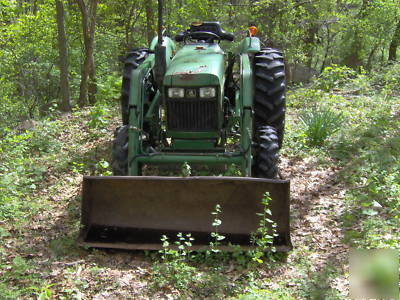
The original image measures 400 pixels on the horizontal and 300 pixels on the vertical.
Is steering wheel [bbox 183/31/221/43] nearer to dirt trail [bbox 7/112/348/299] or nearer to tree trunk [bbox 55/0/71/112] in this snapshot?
dirt trail [bbox 7/112/348/299]

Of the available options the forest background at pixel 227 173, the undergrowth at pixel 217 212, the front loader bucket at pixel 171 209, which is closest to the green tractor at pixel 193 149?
the front loader bucket at pixel 171 209

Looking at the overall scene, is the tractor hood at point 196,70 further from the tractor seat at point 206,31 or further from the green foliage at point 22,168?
the green foliage at point 22,168

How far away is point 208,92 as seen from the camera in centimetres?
479

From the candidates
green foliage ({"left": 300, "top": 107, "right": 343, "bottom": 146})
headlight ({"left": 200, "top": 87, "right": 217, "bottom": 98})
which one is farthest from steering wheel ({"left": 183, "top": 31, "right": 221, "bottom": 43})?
green foliage ({"left": 300, "top": 107, "right": 343, "bottom": 146})

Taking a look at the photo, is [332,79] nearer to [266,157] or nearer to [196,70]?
[266,157]

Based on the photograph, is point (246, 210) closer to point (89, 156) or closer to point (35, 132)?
point (89, 156)

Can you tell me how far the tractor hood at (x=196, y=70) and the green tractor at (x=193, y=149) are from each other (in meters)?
0.01

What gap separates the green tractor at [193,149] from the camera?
4090 mm

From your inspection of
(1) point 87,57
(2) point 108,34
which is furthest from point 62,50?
(2) point 108,34

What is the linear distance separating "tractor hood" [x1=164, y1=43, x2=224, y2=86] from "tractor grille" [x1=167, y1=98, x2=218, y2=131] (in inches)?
8.3

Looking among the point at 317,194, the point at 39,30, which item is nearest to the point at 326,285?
the point at 317,194

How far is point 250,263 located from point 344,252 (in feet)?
3.14

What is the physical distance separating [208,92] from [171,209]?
1.38m

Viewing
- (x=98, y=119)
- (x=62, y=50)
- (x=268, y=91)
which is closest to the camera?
(x=268, y=91)
